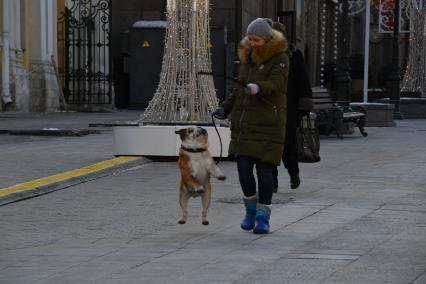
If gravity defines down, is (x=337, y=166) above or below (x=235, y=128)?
below

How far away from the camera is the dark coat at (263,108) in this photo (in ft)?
28.6

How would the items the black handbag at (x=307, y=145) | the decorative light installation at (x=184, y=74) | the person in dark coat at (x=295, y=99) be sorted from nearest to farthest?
1. the person in dark coat at (x=295, y=99)
2. the black handbag at (x=307, y=145)
3. the decorative light installation at (x=184, y=74)

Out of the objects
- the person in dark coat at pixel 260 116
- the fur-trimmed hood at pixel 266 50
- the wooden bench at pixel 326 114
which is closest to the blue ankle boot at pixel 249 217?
the person in dark coat at pixel 260 116

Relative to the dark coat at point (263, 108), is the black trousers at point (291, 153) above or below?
below

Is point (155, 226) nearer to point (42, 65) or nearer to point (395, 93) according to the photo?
point (42, 65)

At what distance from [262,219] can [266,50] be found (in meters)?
1.26

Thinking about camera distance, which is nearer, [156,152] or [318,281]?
[318,281]

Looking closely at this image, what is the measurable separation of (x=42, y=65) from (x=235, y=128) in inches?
884

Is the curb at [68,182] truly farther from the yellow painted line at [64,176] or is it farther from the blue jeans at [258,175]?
the blue jeans at [258,175]

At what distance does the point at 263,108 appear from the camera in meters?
8.75

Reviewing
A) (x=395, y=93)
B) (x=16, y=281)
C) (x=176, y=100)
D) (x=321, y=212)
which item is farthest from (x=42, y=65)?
(x=16, y=281)

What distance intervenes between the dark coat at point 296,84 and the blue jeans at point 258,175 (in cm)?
272

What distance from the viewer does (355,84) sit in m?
52.0

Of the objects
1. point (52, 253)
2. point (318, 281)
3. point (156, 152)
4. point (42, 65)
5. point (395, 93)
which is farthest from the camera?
point (395, 93)
